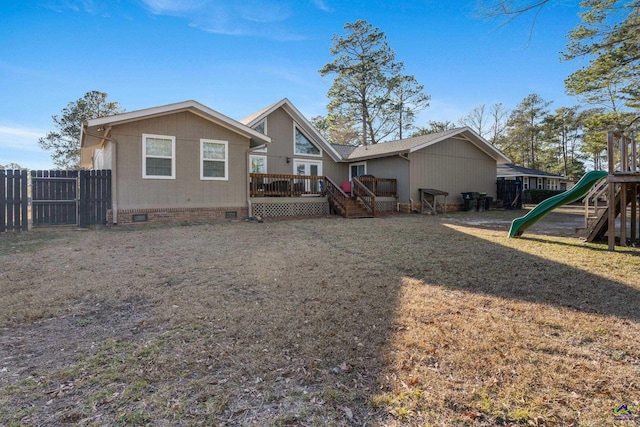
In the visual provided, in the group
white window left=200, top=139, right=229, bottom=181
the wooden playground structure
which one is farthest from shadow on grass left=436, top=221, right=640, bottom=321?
white window left=200, top=139, right=229, bottom=181

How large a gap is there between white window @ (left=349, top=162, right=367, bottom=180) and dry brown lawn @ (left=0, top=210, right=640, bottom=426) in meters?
12.4

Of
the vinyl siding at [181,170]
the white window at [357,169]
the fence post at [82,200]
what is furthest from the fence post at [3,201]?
the white window at [357,169]

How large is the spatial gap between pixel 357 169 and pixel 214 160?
9134 mm

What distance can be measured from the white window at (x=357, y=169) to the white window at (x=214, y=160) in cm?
859

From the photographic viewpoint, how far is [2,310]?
3.49m

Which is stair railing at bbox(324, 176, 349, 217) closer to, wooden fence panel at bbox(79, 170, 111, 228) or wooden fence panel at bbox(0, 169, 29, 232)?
wooden fence panel at bbox(79, 170, 111, 228)

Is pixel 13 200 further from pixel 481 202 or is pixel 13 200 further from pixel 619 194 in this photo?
pixel 481 202

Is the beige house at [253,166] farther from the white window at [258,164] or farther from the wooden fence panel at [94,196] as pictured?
the wooden fence panel at [94,196]

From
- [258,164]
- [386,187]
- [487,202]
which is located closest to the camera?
[258,164]

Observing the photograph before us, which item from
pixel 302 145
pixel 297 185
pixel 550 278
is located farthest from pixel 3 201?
pixel 550 278

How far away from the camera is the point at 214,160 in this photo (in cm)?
1120

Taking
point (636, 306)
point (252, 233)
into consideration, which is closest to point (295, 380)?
point (636, 306)

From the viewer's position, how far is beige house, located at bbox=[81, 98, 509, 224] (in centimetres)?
994

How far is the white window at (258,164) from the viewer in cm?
1488
